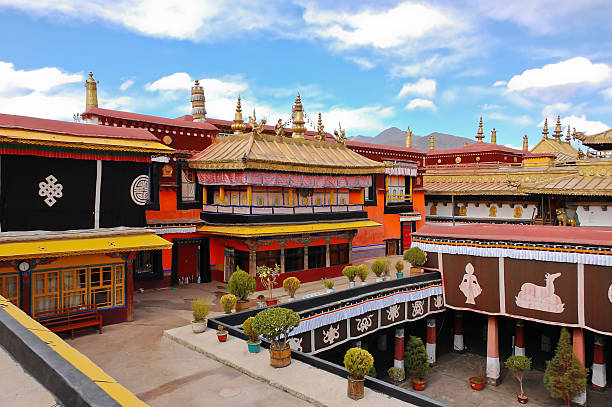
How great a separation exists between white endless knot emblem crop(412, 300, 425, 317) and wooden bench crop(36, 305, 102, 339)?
1368 cm

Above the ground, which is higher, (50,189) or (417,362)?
(50,189)

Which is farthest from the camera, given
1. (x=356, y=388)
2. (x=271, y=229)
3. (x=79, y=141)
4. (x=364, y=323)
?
(x=271, y=229)

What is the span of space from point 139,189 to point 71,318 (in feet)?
17.6

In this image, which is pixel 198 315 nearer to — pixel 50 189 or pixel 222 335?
pixel 222 335

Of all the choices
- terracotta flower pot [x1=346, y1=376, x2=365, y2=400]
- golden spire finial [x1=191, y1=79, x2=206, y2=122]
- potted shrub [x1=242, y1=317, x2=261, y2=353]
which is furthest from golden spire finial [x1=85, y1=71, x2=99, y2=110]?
terracotta flower pot [x1=346, y1=376, x2=365, y2=400]

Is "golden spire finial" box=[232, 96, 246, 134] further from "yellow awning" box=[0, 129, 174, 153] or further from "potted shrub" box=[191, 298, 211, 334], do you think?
"potted shrub" box=[191, 298, 211, 334]

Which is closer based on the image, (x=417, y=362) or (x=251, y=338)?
(x=251, y=338)

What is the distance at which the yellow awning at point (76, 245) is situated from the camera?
45.4 feet

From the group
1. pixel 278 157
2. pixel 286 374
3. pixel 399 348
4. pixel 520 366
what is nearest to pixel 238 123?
pixel 278 157

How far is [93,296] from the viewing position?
15883 millimetres

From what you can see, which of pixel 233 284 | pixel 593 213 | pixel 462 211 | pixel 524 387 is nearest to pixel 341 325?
pixel 233 284

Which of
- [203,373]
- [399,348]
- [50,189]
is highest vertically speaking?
[50,189]

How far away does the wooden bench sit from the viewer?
14.5 metres

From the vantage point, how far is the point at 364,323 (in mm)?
18672
